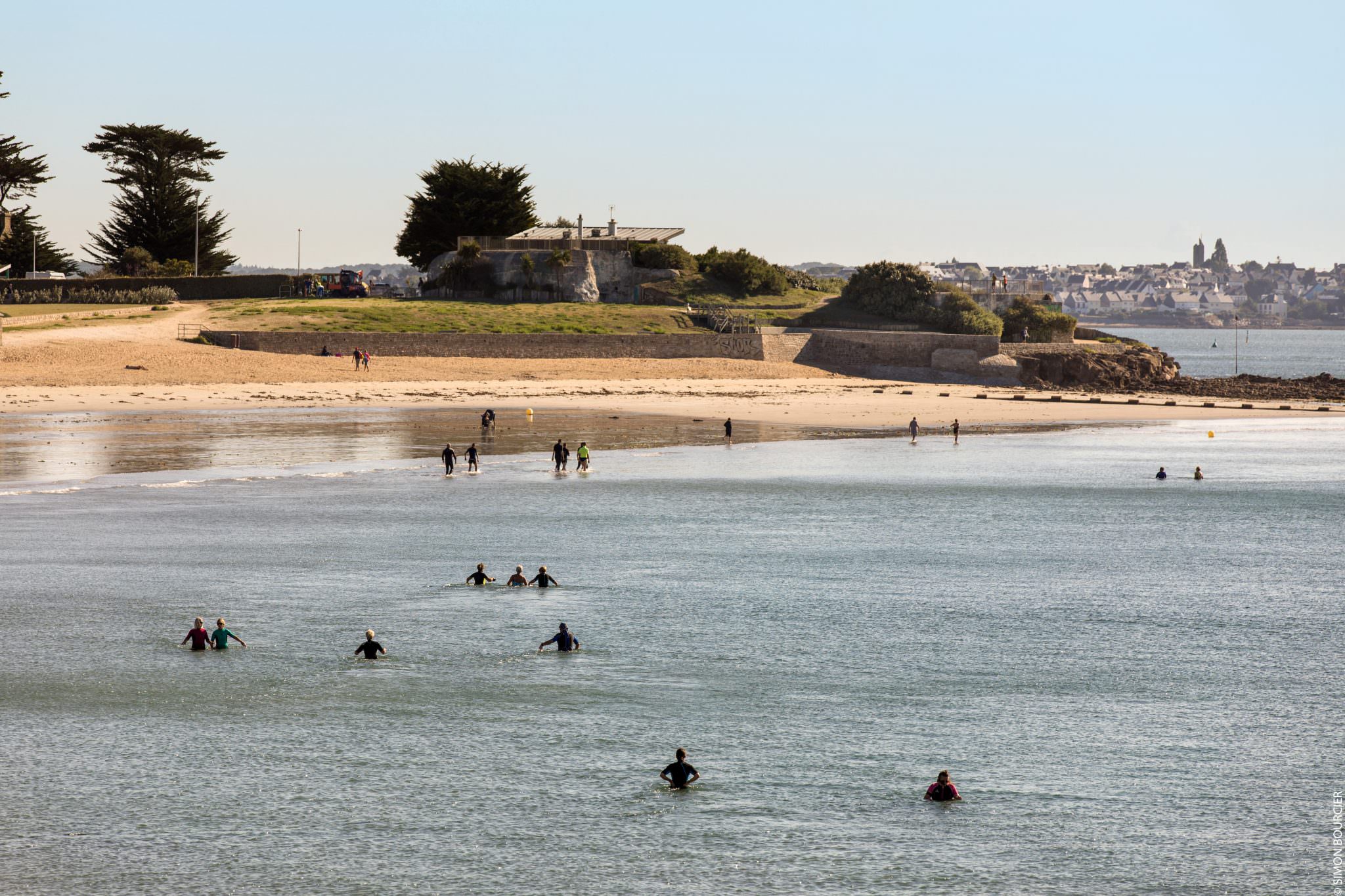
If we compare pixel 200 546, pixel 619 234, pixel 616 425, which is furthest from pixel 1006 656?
pixel 619 234

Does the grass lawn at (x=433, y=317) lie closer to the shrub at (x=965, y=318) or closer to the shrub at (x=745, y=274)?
the shrub at (x=745, y=274)

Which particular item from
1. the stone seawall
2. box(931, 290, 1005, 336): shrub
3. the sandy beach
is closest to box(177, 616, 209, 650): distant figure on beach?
the sandy beach

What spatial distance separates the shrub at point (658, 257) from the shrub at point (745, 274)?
1.81 m

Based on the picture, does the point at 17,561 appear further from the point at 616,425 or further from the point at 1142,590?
the point at 616,425

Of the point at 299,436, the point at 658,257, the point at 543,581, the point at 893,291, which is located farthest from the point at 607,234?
the point at 543,581

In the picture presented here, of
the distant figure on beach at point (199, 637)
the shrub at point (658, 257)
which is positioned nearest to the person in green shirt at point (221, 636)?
the distant figure on beach at point (199, 637)

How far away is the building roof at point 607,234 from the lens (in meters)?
114

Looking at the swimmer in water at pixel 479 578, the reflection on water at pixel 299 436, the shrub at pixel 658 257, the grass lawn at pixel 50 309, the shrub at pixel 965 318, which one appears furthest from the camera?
the shrub at pixel 658 257

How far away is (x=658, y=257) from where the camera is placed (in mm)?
112375

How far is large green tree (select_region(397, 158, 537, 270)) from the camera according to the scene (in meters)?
115

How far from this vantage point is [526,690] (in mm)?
25109

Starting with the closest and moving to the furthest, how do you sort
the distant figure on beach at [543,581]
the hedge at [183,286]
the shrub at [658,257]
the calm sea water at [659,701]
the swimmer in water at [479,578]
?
the calm sea water at [659,701]
the swimmer in water at [479,578]
the distant figure on beach at [543,581]
the hedge at [183,286]
the shrub at [658,257]

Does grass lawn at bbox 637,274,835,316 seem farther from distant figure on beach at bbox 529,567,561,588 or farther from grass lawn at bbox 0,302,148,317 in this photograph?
distant figure on beach at bbox 529,567,561,588

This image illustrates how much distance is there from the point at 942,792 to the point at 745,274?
93804mm
